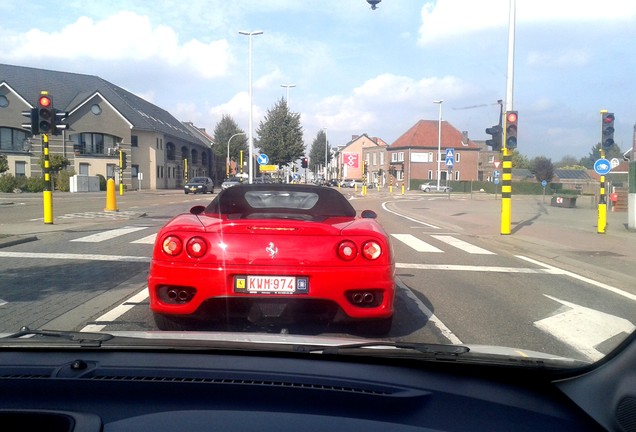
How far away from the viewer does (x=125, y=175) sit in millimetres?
60312

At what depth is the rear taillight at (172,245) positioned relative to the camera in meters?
4.73

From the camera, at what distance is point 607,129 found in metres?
16.5

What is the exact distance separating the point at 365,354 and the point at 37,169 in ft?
203

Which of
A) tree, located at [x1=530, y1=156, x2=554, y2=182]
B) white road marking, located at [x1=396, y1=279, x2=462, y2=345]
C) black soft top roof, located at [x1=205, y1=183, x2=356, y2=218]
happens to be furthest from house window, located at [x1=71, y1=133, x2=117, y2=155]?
white road marking, located at [x1=396, y1=279, x2=462, y2=345]

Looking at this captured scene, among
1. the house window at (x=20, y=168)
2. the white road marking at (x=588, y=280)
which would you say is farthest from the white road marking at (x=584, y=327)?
the house window at (x=20, y=168)

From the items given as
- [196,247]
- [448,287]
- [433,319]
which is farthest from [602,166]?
[196,247]

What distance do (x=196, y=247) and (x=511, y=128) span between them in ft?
43.9

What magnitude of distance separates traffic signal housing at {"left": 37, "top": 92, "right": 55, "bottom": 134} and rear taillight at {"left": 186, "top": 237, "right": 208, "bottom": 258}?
12.7m

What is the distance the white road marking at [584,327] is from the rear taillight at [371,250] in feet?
6.35

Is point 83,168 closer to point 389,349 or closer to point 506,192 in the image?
point 506,192

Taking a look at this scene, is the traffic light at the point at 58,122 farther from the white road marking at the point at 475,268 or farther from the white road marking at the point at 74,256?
the white road marking at the point at 475,268

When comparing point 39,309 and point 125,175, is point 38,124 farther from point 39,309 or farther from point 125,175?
point 125,175

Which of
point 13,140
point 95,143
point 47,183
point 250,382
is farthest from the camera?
point 95,143

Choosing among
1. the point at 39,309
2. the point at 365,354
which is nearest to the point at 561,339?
the point at 365,354
